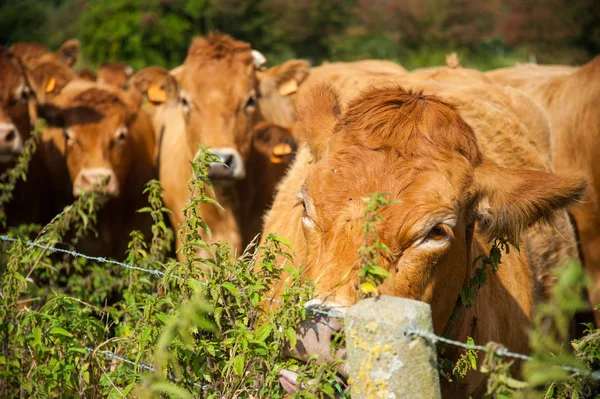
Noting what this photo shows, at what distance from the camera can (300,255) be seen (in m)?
3.40

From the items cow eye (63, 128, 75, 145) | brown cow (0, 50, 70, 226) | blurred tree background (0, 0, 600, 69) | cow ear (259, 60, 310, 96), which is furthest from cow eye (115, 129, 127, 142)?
blurred tree background (0, 0, 600, 69)

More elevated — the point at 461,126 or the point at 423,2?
the point at 461,126

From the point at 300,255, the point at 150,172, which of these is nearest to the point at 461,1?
the point at 150,172

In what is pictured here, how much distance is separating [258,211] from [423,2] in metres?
24.8

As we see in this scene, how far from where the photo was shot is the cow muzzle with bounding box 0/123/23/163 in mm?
6062

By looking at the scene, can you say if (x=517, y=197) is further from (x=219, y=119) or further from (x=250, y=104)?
(x=250, y=104)

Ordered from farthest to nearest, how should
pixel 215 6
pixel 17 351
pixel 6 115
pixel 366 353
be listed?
pixel 215 6 → pixel 6 115 → pixel 17 351 → pixel 366 353

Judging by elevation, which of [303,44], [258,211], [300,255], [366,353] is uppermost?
[366,353]

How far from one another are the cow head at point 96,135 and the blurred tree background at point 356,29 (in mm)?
12646

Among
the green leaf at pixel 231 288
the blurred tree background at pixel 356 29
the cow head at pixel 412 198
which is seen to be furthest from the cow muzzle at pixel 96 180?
the blurred tree background at pixel 356 29

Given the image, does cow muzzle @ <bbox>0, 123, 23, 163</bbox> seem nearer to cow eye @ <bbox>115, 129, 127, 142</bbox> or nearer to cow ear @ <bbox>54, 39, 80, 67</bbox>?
cow eye @ <bbox>115, 129, 127, 142</bbox>

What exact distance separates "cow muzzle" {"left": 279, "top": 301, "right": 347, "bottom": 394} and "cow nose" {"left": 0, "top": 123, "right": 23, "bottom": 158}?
14.7ft

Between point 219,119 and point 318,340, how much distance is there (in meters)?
4.17

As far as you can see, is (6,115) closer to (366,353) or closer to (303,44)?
(366,353)
